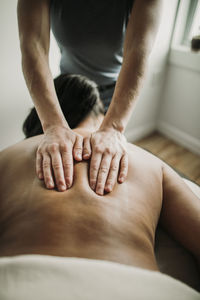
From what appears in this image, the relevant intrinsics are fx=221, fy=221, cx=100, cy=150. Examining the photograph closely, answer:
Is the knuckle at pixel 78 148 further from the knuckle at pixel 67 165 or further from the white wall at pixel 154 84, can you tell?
the white wall at pixel 154 84

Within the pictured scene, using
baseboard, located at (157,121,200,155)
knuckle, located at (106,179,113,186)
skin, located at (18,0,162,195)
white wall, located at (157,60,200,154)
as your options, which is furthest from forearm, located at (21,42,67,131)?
baseboard, located at (157,121,200,155)

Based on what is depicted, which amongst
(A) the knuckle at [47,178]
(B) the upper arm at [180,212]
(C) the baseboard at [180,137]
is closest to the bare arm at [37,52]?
(A) the knuckle at [47,178]

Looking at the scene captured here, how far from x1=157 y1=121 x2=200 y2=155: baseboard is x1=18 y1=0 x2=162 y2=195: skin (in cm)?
157

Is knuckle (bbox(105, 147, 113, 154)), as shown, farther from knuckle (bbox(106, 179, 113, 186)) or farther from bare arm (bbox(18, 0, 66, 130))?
bare arm (bbox(18, 0, 66, 130))

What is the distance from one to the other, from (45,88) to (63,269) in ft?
2.52

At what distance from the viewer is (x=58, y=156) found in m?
0.80

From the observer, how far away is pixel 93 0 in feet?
3.88

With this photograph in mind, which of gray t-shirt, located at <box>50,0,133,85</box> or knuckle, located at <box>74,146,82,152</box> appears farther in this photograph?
gray t-shirt, located at <box>50,0,133,85</box>

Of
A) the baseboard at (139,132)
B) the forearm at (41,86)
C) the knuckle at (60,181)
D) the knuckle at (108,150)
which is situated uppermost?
the forearm at (41,86)

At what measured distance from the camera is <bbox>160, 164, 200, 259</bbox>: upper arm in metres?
0.88

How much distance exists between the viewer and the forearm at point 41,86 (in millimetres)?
959

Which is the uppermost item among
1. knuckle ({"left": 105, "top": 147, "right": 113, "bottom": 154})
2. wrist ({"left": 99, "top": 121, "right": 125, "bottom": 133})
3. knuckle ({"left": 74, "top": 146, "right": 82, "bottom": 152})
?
wrist ({"left": 99, "top": 121, "right": 125, "bottom": 133})

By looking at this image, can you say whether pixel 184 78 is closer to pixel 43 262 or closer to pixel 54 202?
pixel 54 202

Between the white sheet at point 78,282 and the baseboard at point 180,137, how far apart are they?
2086mm
